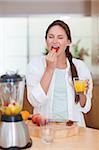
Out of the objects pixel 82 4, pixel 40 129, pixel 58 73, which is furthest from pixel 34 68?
pixel 82 4

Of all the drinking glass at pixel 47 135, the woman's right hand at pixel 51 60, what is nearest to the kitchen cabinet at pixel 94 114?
the woman's right hand at pixel 51 60

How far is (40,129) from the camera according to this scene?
198 centimetres

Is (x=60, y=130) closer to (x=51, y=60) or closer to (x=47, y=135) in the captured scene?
(x=47, y=135)

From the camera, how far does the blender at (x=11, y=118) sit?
169 centimetres

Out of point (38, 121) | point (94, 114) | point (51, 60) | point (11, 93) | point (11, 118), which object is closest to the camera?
point (11, 118)

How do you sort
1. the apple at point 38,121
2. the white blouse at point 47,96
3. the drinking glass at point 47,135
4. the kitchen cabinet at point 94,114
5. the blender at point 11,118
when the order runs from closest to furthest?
the blender at point 11,118 < the drinking glass at point 47,135 < the apple at point 38,121 < the white blouse at point 47,96 < the kitchen cabinet at point 94,114

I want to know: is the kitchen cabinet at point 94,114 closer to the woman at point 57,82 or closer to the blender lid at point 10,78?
→ the woman at point 57,82

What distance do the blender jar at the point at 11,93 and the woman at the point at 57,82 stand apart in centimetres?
39

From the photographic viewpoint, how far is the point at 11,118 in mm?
1712

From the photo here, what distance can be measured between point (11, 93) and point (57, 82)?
635 millimetres

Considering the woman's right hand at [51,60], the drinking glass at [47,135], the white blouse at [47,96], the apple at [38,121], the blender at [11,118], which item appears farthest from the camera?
the white blouse at [47,96]

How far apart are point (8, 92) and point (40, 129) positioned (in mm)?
330

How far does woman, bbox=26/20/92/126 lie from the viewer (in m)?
2.25

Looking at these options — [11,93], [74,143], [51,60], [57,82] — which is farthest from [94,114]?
[11,93]
